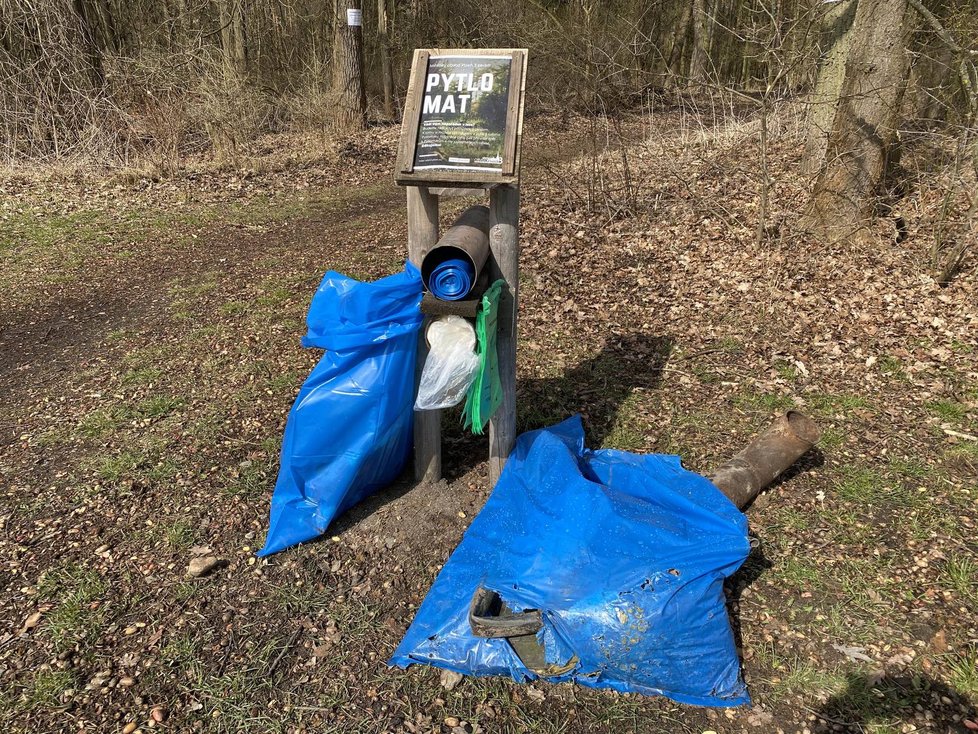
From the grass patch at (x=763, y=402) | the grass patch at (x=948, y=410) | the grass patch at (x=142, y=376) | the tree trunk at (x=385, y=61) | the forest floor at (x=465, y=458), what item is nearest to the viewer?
the forest floor at (x=465, y=458)

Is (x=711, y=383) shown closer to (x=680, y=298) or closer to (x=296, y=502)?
(x=680, y=298)

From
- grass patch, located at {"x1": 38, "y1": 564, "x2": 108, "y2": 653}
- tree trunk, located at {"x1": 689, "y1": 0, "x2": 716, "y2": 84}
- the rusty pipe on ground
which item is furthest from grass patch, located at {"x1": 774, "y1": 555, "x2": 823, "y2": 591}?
tree trunk, located at {"x1": 689, "y1": 0, "x2": 716, "y2": 84}

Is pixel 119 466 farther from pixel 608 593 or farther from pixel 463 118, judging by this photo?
pixel 608 593

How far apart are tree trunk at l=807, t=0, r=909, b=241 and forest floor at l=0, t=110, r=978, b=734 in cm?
28

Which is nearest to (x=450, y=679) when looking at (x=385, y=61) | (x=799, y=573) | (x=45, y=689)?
(x=45, y=689)

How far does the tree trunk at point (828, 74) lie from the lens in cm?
666

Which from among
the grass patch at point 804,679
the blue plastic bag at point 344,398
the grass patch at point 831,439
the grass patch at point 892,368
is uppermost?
the blue plastic bag at point 344,398

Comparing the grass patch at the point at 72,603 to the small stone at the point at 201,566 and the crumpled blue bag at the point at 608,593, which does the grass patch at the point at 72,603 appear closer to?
the small stone at the point at 201,566

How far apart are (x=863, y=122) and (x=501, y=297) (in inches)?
168

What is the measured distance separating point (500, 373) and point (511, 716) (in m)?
1.31

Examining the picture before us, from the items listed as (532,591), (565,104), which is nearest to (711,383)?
(532,591)

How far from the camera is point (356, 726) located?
2.21 meters

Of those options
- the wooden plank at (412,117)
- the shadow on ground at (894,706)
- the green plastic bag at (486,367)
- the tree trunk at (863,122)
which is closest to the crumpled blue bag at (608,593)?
the shadow on ground at (894,706)

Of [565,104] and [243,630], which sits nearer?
[243,630]
